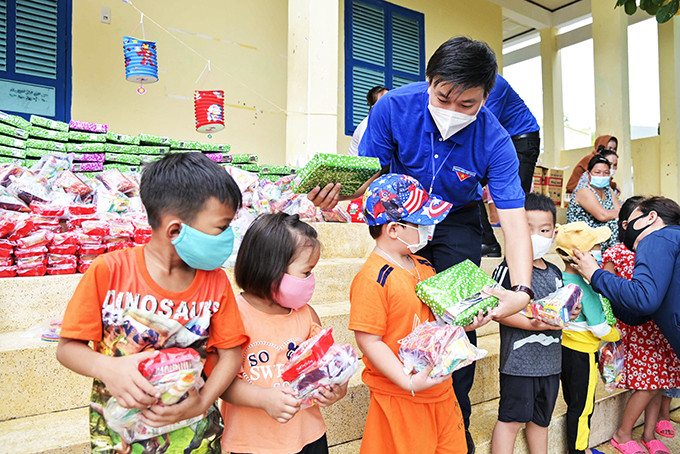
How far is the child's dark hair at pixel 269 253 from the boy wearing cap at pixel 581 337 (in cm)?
145

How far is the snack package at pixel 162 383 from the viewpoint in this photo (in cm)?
109

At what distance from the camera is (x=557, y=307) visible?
193 cm

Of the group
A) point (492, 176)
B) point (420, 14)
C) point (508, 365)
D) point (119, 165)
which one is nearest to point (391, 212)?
point (492, 176)

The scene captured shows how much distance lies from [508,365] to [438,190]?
92cm

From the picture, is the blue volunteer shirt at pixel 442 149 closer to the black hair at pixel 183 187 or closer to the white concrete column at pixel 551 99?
the black hair at pixel 183 187

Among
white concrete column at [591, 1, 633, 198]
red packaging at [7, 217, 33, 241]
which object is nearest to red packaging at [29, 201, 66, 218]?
red packaging at [7, 217, 33, 241]

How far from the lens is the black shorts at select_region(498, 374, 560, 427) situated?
7.29 feet

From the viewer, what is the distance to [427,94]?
1903 millimetres

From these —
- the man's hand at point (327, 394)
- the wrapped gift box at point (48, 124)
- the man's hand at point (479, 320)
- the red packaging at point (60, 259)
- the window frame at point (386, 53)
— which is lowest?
the man's hand at point (327, 394)

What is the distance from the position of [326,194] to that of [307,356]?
71 cm

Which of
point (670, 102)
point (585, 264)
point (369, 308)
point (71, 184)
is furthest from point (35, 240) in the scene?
point (670, 102)

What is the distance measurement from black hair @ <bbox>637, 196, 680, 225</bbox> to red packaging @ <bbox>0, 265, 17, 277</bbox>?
3214 millimetres

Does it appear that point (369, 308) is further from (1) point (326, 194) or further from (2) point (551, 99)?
(2) point (551, 99)

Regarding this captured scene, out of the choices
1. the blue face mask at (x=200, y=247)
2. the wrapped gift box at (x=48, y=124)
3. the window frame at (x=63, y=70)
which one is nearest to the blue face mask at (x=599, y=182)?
the blue face mask at (x=200, y=247)
